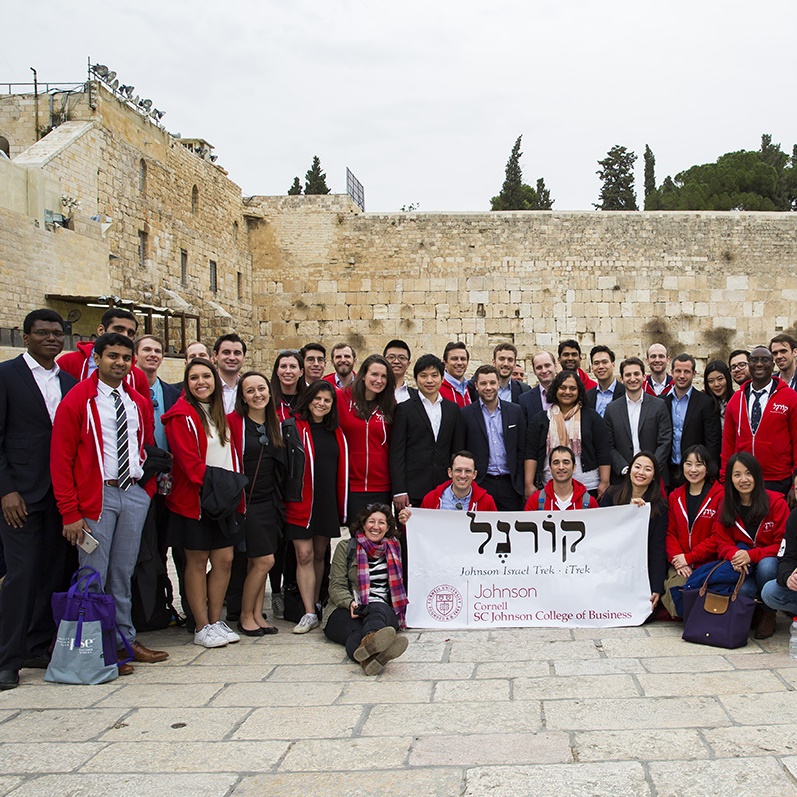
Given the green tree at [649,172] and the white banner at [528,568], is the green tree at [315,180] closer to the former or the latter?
the green tree at [649,172]

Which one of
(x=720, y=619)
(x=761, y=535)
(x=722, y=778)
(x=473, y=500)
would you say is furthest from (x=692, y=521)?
(x=722, y=778)

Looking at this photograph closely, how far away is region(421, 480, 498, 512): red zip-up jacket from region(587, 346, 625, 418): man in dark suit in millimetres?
1473

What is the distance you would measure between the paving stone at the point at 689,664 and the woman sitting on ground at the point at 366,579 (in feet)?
4.86

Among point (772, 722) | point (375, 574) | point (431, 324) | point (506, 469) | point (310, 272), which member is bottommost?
point (772, 722)

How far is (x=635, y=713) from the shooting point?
3.60m

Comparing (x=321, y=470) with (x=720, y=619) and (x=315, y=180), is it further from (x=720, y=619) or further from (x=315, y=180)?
(x=315, y=180)

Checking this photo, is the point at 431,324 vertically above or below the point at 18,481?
above

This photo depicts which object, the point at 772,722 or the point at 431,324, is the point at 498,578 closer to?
the point at 772,722

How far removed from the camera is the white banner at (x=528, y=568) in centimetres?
525

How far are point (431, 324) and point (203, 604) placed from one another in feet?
44.6

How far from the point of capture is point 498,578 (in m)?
5.34

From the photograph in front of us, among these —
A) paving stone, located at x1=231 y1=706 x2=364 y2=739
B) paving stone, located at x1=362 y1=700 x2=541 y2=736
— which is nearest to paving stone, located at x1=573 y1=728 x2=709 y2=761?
paving stone, located at x1=362 y1=700 x2=541 y2=736

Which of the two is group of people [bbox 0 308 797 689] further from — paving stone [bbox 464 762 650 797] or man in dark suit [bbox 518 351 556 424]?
paving stone [bbox 464 762 650 797]

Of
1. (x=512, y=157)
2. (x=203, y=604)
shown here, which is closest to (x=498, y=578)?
(x=203, y=604)
